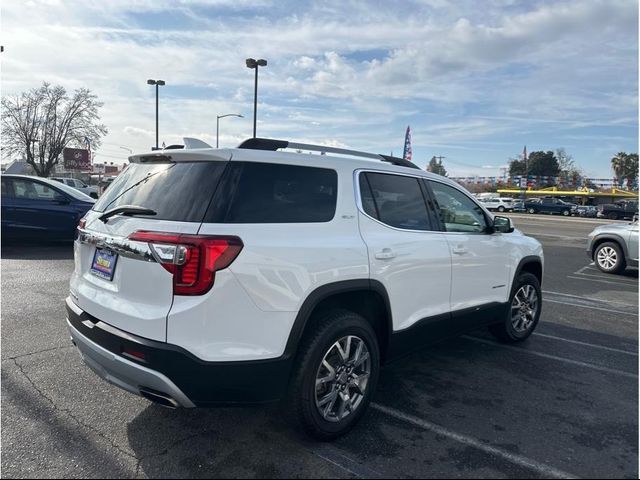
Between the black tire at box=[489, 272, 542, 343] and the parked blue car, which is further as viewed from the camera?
the parked blue car

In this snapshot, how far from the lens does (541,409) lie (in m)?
3.68

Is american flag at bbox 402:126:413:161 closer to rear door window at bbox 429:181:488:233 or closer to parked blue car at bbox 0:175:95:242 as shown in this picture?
parked blue car at bbox 0:175:95:242

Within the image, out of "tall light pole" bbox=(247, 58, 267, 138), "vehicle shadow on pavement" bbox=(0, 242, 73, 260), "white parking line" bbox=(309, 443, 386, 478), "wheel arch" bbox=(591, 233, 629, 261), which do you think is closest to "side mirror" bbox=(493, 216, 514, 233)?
"white parking line" bbox=(309, 443, 386, 478)

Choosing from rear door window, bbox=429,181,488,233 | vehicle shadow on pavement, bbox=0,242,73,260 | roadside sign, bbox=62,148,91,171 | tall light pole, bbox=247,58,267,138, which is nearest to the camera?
rear door window, bbox=429,181,488,233

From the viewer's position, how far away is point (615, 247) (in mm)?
10586

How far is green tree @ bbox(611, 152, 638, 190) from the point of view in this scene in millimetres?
96400

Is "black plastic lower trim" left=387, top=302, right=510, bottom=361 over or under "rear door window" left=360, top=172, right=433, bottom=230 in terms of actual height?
under

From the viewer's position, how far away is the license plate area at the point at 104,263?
117 inches

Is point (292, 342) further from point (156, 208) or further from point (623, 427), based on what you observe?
point (623, 427)

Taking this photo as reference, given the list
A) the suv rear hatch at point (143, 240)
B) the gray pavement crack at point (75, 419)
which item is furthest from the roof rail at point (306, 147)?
the gray pavement crack at point (75, 419)

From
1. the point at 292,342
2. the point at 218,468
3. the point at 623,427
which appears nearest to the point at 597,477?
the point at 623,427

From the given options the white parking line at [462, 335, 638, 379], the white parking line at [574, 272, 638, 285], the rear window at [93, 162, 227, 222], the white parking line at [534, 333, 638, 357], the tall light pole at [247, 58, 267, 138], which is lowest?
the white parking line at [462, 335, 638, 379]

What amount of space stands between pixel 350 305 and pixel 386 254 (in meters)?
0.44

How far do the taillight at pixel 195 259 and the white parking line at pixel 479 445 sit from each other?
179cm
